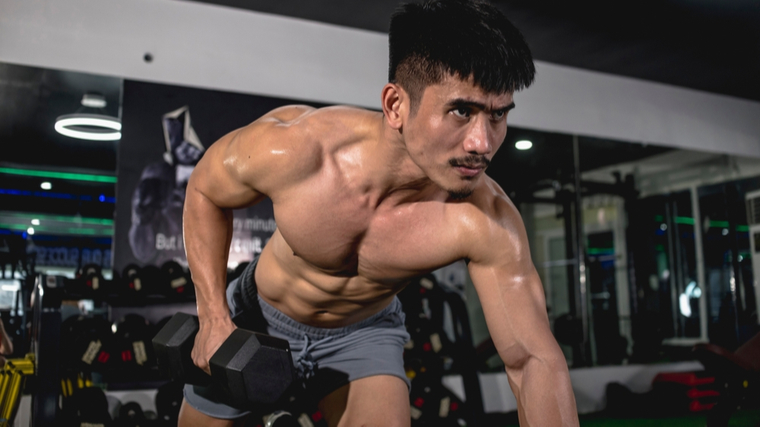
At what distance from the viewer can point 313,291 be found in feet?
5.54

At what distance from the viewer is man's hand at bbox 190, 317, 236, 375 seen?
1452mm

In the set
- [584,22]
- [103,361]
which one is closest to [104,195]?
[103,361]

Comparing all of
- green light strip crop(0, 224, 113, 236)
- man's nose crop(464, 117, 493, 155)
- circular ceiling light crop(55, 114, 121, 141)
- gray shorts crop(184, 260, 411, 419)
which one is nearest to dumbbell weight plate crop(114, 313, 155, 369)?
green light strip crop(0, 224, 113, 236)

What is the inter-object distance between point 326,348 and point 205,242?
498 mm

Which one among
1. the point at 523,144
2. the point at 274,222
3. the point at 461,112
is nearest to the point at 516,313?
the point at 461,112

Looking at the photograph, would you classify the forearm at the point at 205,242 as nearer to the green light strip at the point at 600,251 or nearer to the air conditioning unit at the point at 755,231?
the green light strip at the point at 600,251

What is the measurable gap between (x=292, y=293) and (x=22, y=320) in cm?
237

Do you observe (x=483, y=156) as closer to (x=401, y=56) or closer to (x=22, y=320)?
(x=401, y=56)

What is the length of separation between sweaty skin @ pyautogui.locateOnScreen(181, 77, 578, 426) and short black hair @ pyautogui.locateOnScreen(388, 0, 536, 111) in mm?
31

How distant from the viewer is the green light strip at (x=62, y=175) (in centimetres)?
339

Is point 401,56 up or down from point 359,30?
down

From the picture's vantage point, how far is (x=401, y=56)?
132 cm

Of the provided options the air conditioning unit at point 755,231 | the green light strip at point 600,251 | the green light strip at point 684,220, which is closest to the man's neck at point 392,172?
the green light strip at point 600,251

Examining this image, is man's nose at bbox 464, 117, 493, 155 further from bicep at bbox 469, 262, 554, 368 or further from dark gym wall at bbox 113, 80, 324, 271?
dark gym wall at bbox 113, 80, 324, 271
